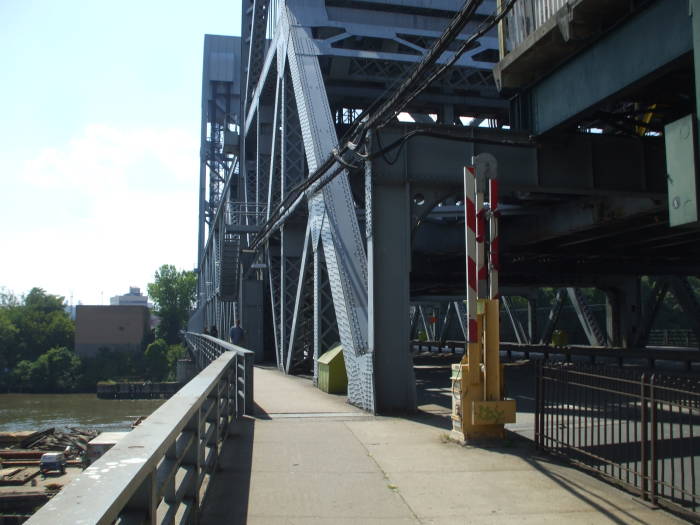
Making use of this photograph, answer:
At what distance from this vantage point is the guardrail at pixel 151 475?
90.3 inches

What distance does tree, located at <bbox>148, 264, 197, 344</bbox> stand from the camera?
12444cm

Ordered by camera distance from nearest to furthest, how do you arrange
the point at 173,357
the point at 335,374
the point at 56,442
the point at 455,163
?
the point at 455,163 < the point at 335,374 < the point at 56,442 < the point at 173,357

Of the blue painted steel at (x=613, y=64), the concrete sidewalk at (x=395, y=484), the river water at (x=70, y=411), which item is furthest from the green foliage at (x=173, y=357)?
the concrete sidewalk at (x=395, y=484)

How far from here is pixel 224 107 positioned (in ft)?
250

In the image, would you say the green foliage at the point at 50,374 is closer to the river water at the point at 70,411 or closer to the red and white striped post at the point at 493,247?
the river water at the point at 70,411

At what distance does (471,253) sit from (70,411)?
65741 millimetres

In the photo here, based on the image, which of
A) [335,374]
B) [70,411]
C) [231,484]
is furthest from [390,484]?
[70,411]

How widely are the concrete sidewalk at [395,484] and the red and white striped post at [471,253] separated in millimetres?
1554

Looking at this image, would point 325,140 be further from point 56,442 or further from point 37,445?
point 56,442

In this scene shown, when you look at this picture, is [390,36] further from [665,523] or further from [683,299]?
[665,523]

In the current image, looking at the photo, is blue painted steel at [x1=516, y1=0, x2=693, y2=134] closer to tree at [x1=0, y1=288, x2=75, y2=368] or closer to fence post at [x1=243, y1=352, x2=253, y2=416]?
fence post at [x1=243, y1=352, x2=253, y2=416]

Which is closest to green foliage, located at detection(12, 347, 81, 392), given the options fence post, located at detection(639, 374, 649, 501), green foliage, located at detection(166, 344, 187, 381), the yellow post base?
green foliage, located at detection(166, 344, 187, 381)

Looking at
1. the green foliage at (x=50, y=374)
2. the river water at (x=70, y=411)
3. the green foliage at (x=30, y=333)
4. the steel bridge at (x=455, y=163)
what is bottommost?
the river water at (x=70, y=411)

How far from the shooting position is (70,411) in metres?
64.6
